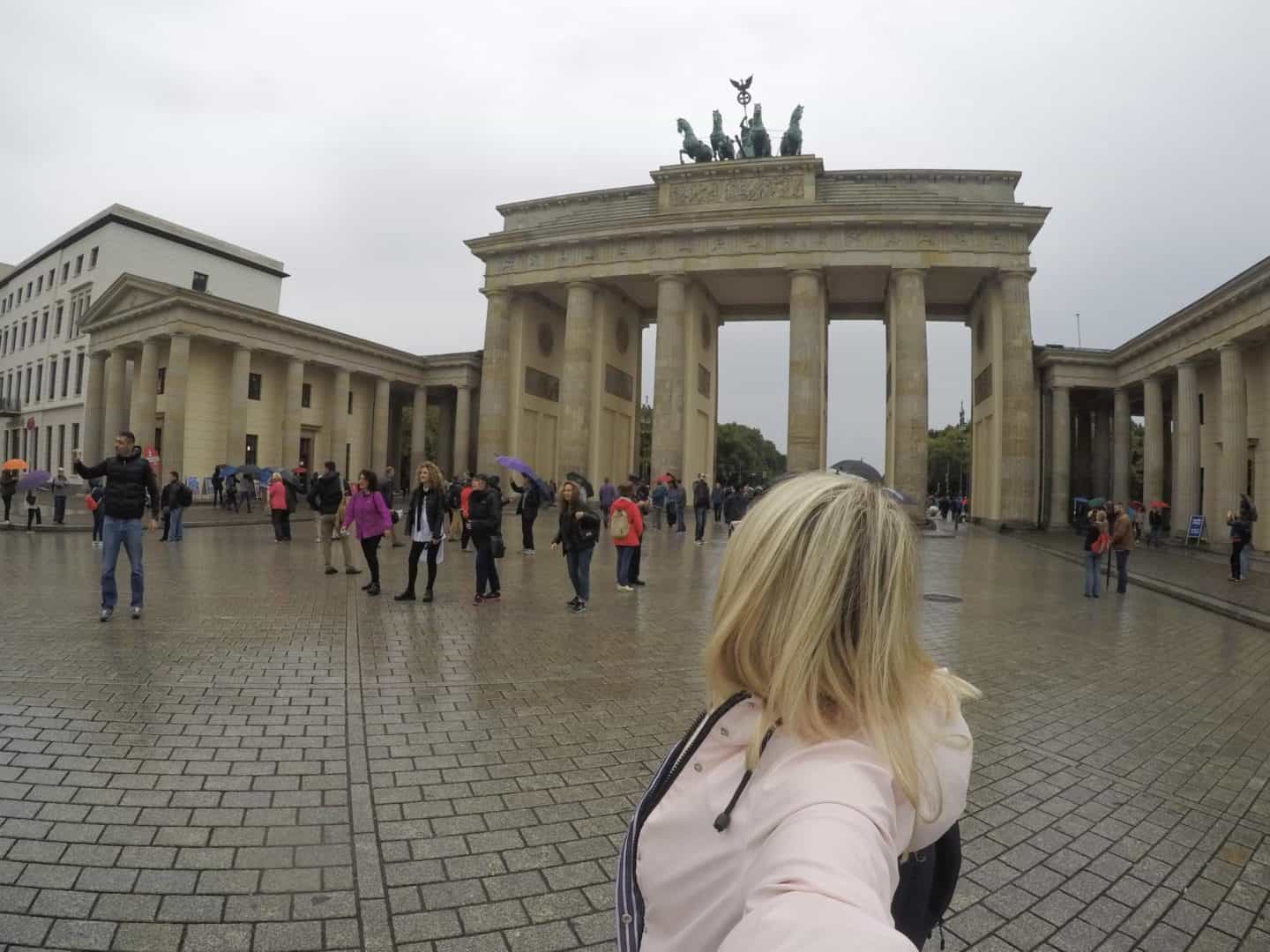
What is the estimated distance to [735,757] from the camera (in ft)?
3.61

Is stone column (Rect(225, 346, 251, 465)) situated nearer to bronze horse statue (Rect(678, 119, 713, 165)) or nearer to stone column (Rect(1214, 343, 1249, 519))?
bronze horse statue (Rect(678, 119, 713, 165))

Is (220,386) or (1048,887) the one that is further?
Result: (220,386)

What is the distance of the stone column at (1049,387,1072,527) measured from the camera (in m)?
33.8

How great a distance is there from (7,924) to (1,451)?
76.5m

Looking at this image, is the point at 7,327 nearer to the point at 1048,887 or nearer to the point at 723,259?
the point at 723,259

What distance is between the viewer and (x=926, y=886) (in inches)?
47.3

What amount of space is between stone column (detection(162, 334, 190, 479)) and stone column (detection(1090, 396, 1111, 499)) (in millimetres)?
46504

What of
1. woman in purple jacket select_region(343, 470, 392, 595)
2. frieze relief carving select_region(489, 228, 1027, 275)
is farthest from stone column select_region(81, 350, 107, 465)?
woman in purple jacket select_region(343, 470, 392, 595)

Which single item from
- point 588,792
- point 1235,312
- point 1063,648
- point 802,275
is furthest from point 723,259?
point 588,792

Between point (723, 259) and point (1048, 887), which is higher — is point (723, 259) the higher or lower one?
the higher one

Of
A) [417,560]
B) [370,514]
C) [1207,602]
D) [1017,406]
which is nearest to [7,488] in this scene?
[370,514]

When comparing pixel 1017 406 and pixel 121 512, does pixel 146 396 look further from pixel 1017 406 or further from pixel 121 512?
pixel 1017 406

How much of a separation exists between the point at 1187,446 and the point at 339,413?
40.5m

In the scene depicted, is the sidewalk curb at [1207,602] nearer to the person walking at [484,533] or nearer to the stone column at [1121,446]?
the person walking at [484,533]
